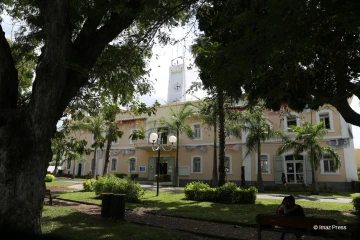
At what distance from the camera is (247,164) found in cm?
2762

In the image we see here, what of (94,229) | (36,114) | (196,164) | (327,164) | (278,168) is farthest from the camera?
(196,164)

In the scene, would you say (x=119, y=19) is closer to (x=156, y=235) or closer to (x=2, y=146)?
(x=2, y=146)

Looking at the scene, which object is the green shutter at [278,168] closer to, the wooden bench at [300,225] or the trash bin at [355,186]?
the trash bin at [355,186]

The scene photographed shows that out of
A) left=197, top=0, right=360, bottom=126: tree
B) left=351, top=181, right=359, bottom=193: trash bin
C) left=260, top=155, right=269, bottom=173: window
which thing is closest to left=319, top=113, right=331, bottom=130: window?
left=351, top=181, right=359, bottom=193: trash bin

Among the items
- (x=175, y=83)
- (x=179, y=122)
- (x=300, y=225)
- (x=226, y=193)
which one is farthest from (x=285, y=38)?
(x=175, y=83)

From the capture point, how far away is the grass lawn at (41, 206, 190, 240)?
Result: 274 inches

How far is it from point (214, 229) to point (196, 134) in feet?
74.2

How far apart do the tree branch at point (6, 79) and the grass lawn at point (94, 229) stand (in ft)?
9.54

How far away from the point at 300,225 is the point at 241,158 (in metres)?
22.5

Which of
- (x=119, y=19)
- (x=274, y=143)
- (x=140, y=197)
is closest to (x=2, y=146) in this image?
(x=119, y=19)

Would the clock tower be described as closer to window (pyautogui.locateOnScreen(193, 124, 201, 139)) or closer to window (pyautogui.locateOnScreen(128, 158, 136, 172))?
window (pyautogui.locateOnScreen(193, 124, 201, 139))

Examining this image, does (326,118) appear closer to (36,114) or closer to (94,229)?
(94,229)

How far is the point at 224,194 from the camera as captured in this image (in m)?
15.4

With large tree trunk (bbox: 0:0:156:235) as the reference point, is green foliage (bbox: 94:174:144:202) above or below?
below
